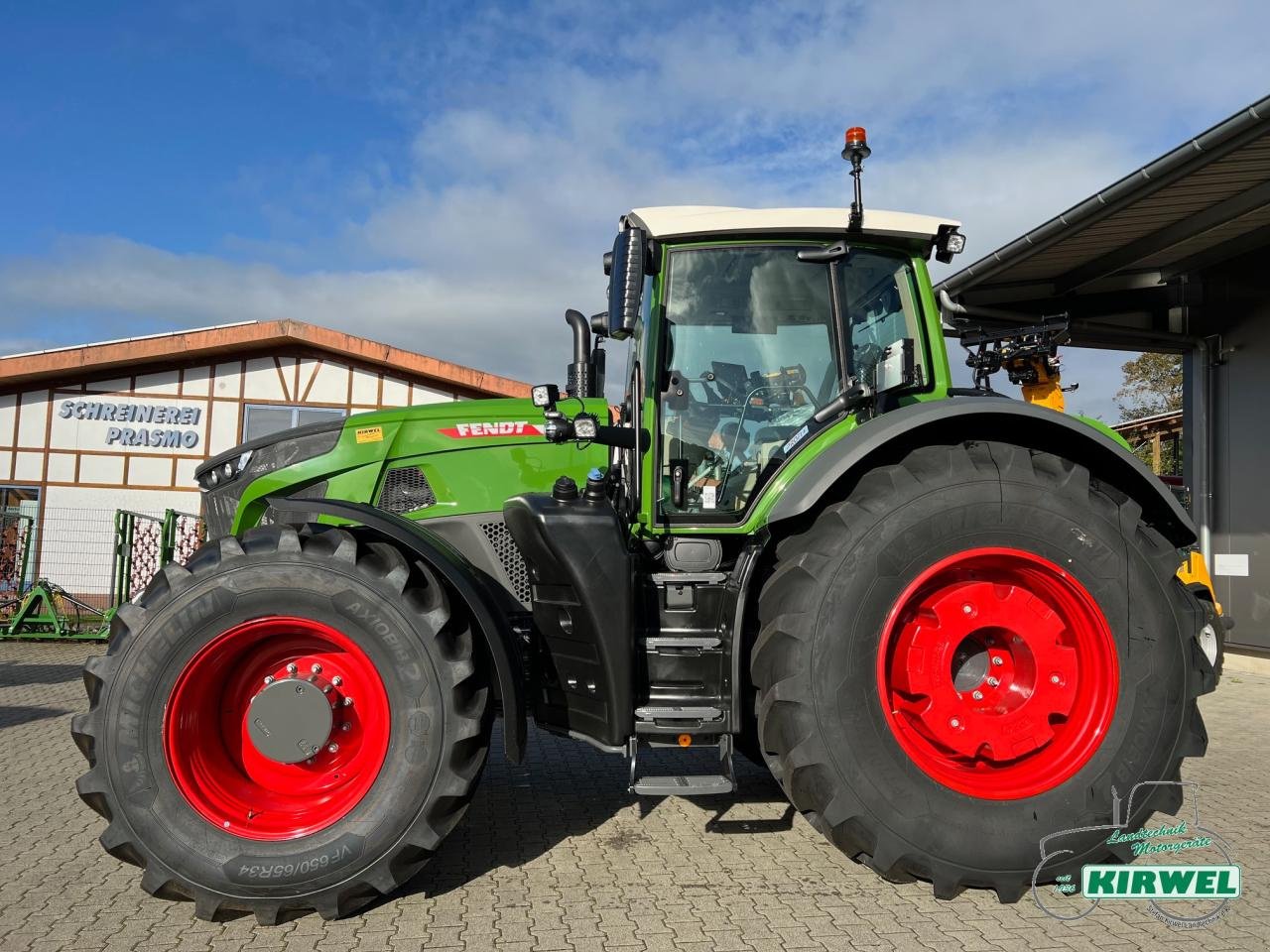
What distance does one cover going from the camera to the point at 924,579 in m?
3.03

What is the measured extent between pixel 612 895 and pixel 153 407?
13443 millimetres

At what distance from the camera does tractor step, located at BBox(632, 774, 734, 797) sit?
2965 millimetres

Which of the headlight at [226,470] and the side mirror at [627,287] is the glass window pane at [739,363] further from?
the headlight at [226,470]

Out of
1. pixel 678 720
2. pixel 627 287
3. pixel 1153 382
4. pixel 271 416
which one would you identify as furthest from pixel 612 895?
pixel 1153 382

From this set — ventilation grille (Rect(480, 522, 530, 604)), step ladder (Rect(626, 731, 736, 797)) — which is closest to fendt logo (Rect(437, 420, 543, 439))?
ventilation grille (Rect(480, 522, 530, 604))

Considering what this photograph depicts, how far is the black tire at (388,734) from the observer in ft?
9.19

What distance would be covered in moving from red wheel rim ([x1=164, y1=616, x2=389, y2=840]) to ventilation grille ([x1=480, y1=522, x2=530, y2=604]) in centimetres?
87

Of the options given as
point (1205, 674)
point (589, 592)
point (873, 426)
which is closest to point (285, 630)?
point (589, 592)

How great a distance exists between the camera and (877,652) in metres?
2.97

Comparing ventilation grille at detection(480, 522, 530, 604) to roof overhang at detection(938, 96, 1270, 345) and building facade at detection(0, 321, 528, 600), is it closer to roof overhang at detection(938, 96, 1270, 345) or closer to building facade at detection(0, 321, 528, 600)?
roof overhang at detection(938, 96, 1270, 345)

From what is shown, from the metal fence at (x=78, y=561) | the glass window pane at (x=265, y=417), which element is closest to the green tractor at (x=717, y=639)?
the metal fence at (x=78, y=561)

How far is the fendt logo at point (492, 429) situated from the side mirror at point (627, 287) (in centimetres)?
106

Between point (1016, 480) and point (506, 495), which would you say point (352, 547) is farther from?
point (1016, 480)

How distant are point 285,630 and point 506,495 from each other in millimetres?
1140
